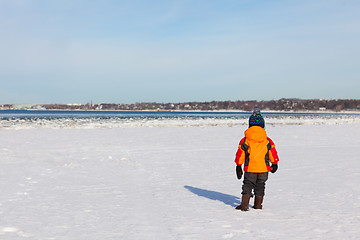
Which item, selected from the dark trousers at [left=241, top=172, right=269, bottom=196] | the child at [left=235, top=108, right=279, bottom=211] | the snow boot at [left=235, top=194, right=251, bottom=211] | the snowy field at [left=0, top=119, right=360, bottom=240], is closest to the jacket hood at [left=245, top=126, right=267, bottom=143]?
the child at [left=235, top=108, right=279, bottom=211]

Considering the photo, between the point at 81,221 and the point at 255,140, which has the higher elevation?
the point at 255,140

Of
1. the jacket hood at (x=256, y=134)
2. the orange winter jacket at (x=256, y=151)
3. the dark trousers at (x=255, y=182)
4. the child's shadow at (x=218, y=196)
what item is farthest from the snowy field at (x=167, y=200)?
the jacket hood at (x=256, y=134)

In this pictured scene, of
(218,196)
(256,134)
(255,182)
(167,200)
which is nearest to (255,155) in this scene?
(256,134)

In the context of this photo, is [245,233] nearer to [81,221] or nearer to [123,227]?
[123,227]

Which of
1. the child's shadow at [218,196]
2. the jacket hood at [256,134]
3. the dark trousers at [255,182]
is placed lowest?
the child's shadow at [218,196]

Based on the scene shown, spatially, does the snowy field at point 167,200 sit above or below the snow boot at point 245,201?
below

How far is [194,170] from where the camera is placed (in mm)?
10586

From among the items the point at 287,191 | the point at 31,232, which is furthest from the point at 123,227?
the point at 287,191

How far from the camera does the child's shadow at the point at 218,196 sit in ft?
22.5

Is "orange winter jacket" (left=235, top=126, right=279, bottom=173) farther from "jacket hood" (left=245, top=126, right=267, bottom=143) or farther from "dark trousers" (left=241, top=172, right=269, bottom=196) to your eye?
"dark trousers" (left=241, top=172, right=269, bottom=196)

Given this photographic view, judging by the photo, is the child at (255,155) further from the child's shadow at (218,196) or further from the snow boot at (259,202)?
the child's shadow at (218,196)

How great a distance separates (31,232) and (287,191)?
5.15 m

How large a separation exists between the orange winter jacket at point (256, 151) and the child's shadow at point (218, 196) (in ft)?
3.35

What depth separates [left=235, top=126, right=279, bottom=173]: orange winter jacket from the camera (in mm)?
5980
